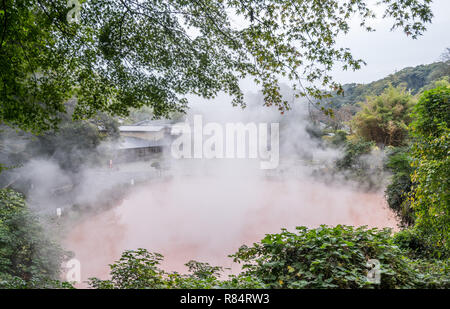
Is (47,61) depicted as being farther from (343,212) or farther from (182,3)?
(343,212)

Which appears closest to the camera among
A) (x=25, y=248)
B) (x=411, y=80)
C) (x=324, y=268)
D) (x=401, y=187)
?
(x=324, y=268)

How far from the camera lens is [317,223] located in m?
6.84

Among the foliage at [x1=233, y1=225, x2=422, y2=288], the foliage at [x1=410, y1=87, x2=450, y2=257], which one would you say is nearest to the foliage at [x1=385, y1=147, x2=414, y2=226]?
the foliage at [x1=410, y1=87, x2=450, y2=257]

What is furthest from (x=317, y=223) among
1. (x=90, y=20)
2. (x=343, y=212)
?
(x=90, y=20)

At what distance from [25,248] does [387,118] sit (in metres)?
11.2

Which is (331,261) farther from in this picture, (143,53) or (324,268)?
(143,53)

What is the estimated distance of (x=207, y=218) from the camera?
24.2ft

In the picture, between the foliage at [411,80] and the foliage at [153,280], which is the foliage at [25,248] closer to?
the foliage at [153,280]

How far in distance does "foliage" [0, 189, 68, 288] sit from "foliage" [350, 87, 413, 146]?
10.5 metres

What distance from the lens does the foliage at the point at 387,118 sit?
873 centimetres

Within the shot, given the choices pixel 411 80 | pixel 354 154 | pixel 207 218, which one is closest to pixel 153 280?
pixel 207 218

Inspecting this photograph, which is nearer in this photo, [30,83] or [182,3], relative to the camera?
[30,83]

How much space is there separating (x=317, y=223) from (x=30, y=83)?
715cm
